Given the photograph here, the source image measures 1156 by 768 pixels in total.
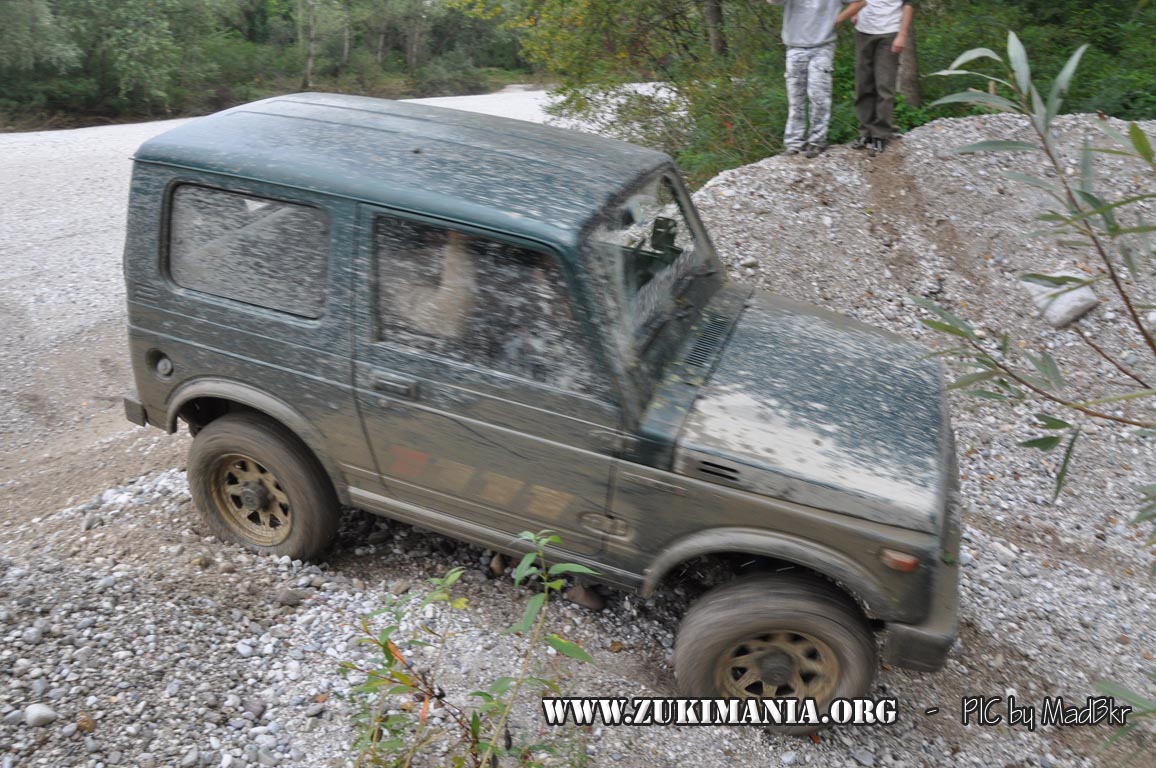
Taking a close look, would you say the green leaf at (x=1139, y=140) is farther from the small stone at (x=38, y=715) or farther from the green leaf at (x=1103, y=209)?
the small stone at (x=38, y=715)

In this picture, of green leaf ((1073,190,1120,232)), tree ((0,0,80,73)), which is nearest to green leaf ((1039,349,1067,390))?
green leaf ((1073,190,1120,232))

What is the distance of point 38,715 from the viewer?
3.02 m

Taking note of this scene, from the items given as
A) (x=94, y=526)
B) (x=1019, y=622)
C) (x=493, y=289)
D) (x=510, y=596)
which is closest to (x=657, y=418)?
(x=493, y=289)

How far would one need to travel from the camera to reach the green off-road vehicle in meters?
3.18

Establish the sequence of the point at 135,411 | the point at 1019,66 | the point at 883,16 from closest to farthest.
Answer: the point at 1019,66 < the point at 135,411 < the point at 883,16

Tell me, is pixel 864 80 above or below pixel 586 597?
above

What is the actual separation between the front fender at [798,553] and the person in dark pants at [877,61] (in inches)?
227

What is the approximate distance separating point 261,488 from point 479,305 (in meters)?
1.51

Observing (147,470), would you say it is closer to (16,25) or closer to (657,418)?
(657,418)

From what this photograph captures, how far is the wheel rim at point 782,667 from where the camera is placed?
3.31m

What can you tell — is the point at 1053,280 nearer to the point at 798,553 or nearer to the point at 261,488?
the point at 798,553

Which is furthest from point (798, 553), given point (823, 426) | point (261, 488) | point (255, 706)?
point (261, 488)

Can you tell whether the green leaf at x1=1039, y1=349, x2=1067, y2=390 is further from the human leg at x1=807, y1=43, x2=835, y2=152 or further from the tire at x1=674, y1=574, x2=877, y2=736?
the human leg at x1=807, y1=43, x2=835, y2=152

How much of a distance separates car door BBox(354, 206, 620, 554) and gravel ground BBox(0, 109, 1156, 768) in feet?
2.27
